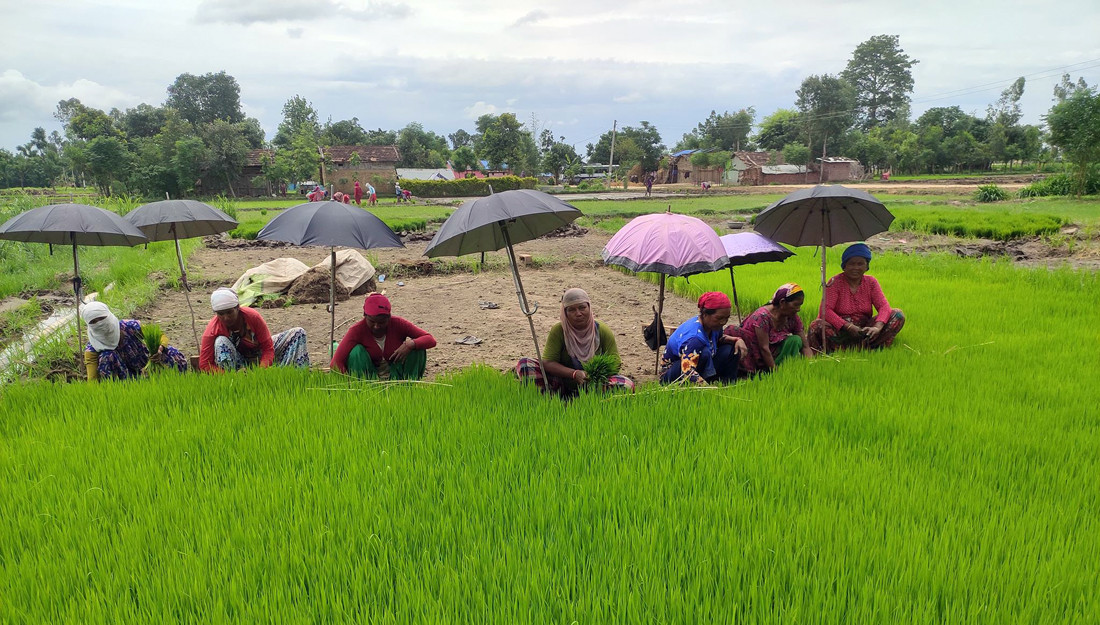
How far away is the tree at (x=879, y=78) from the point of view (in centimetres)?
7906

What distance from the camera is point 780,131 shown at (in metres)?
62.4

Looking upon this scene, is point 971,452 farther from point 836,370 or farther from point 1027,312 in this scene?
point 1027,312

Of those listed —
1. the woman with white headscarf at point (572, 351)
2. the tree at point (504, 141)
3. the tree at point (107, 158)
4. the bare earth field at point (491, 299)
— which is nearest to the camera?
the woman with white headscarf at point (572, 351)

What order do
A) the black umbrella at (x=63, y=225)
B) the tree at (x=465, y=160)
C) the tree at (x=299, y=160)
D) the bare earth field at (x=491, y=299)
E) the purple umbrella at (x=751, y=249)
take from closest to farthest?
the black umbrella at (x=63, y=225) < the purple umbrella at (x=751, y=249) < the bare earth field at (x=491, y=299) < the tree at (x=299, y=160) < the tree at (x=465, y=160)

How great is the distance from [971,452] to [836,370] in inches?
56.4

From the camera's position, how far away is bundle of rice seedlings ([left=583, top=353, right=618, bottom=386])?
443 cm

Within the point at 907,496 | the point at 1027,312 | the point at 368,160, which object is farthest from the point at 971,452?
the point at 368,160

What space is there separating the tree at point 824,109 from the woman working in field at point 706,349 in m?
58.4

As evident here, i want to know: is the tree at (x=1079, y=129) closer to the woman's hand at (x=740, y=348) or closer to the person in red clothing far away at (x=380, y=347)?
the woman's hand at (x=740, y=348)

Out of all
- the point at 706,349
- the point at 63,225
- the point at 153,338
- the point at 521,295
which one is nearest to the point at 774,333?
the point at 706,349

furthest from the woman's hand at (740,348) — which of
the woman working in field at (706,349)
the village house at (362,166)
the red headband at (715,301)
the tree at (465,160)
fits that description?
the tree at (465,160)

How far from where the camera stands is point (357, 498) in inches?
114

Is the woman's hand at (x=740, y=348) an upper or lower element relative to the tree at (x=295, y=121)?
lower

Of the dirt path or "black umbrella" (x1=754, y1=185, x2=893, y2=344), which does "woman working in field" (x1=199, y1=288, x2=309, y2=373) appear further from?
"black umbrella" (x1=754, y1=185, x2=893, y2=344)
